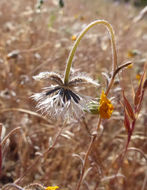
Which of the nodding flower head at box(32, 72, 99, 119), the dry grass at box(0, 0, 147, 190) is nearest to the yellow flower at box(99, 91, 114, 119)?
the nodding flower head at box(32, 72, 99, 119)

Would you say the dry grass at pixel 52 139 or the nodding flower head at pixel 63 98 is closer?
the nodding flower head at pixel 63 98

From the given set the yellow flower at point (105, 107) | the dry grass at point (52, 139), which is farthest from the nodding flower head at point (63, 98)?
the dry grass at point (52, 139)

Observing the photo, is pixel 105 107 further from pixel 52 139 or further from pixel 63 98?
pixel 52 139

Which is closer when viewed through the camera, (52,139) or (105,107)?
(105,107)

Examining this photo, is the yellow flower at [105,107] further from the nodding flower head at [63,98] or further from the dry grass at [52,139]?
the dry grass at [52,139]

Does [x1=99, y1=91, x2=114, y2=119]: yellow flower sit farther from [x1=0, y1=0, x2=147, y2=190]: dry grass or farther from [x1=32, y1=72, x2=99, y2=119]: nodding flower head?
[x1=0, y1=0, x2=147, y2=190]: dry grass

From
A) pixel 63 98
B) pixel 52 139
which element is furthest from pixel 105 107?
pixel 52 139

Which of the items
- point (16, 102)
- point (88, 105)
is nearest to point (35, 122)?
point (16, 102)

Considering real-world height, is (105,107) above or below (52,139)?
above

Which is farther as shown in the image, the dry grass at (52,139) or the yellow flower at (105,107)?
the dry grass at (52,139)
